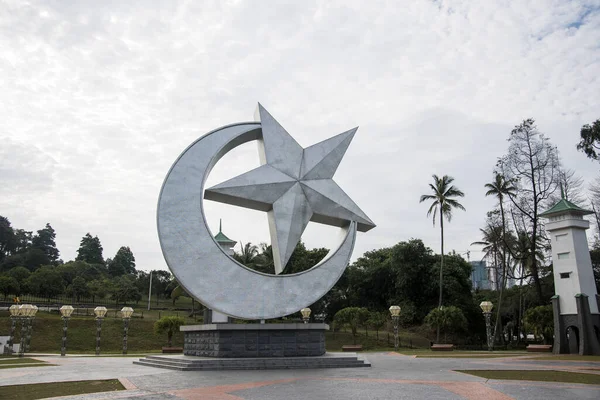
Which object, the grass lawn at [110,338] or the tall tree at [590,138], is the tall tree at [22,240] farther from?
the tall tree at [590,138]

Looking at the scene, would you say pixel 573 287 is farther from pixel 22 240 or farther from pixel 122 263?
pixel 22 240

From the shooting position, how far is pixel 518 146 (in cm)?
3197

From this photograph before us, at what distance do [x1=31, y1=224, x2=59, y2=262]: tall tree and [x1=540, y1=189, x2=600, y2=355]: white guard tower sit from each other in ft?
276

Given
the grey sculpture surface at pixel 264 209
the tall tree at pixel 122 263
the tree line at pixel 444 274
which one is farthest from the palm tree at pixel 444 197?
the tall tree at pixel 122 263

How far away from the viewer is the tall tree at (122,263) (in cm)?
8244

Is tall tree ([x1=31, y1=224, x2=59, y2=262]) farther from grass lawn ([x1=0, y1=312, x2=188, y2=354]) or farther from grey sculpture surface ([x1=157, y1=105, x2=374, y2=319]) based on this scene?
grey sculpture surface ([x1=157, y1=105, x2=374, y2=319])

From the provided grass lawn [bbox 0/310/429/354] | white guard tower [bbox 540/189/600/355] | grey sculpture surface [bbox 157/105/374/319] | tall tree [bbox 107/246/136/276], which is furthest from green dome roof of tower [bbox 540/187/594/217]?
tall tree [bbox 107/246/136/276]

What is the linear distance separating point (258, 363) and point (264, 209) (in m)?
A: 5.15

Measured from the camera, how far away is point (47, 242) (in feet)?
296

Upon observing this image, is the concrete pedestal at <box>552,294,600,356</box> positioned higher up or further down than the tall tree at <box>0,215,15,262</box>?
further down

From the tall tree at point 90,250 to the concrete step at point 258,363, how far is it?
76838mm

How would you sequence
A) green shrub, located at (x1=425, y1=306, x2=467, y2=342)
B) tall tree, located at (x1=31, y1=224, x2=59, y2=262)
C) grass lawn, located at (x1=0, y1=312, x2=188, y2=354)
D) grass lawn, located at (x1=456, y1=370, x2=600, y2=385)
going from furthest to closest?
tall tree, located at (x1=31, y1=224, x2=59, y2=262), grass lawn, located at (x1=0, y1=312, x2=188, y2=354), green shrub, located at (x1=425, y1=306, x2=467, y2=342), grass lawn, located at (x1=456, y1=370, x2=600, y2=385)

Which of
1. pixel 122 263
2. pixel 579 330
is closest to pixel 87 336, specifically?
pixel 579 330

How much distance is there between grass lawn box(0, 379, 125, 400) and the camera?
357 inches
